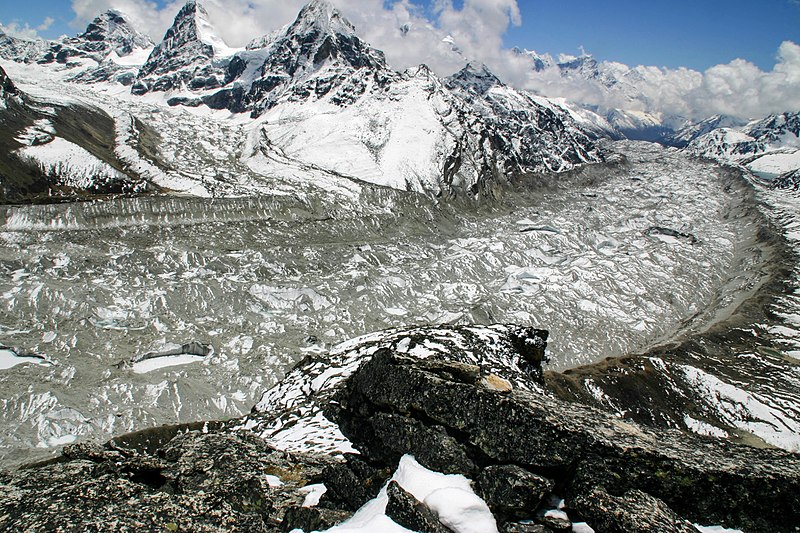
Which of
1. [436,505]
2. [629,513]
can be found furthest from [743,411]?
[436,505]

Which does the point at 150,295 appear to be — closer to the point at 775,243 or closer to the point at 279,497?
the point at 279,497

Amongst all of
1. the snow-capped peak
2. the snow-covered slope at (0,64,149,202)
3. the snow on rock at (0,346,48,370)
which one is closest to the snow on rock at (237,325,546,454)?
the snow on rock at (0,346,48,370)

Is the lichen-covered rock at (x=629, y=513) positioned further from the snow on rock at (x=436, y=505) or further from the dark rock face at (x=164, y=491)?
the dark rock face at (x=164, y=491)

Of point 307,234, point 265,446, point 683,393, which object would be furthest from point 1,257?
point 683,393

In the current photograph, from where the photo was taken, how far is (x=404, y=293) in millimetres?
136250

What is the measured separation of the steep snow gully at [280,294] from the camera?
8088 centimetres

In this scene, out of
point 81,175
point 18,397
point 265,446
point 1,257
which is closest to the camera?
point 265,446

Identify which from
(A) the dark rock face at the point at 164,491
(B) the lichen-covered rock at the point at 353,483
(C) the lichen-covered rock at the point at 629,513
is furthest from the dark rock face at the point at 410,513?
(C) the lichen-covered rock at the point at 629,513

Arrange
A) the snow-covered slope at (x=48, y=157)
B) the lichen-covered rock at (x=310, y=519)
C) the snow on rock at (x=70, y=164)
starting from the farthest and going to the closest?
the snow on rock at (x=70, y=164) → the snow-covered slope at (x=48, y=157) → the lichen-covered rock at (x=310, y=519)

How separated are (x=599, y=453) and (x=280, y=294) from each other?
116m

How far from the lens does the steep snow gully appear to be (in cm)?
8088

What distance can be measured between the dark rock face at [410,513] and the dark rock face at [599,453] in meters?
1.70

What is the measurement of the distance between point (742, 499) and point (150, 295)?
380 feet

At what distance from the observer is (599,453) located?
34.9 feet
